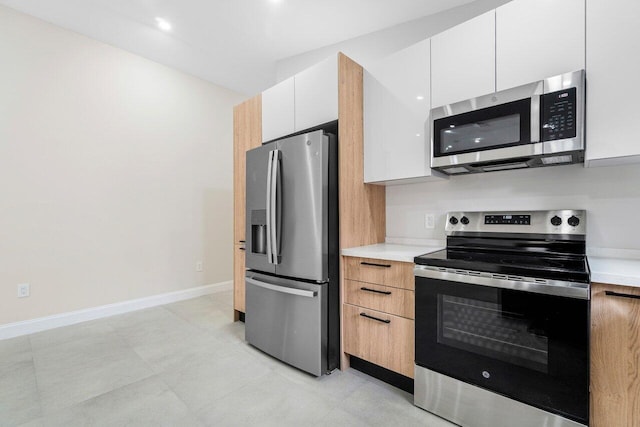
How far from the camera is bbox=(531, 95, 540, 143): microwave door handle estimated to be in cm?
159

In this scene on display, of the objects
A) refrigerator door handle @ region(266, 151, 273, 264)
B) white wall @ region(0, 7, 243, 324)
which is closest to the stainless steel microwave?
refrigerator door handle @ region(266, 151, 273, 264)

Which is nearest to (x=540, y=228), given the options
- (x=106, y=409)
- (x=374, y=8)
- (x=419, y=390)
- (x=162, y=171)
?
(x=419, y=390)

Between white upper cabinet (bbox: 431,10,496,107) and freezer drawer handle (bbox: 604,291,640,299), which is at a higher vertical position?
white upper cabinet (bbox: 431,10,496,107)

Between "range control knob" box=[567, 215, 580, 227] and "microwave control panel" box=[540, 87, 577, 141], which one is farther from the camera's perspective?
"range control knob" box=[567, 215, 580, 227]

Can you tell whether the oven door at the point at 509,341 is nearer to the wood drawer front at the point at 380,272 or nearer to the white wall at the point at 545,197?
the wood drawer front at the point at 380,272

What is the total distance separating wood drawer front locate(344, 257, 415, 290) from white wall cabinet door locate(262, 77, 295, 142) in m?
1.28

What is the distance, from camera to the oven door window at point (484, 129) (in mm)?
1647

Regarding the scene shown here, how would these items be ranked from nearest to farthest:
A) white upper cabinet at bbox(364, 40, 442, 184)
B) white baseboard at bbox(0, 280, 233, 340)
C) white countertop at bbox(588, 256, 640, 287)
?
white countertop at bbox(588, 256, 640, 287) < white upper cabinet at bbox(364, 40, 442, 184) < white baseboard at bbox(0, 280, 233, 340)

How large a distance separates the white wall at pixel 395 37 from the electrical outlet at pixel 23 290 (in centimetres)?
349

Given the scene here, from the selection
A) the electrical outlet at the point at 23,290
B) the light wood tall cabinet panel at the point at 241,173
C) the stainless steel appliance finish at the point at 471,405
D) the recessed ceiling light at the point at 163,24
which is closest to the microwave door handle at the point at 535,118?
the stainless steel appliance finish at the point at 471,405

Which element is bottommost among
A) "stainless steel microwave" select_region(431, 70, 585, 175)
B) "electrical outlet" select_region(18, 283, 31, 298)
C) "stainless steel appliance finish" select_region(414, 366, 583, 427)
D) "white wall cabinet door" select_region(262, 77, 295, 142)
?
"stainless steel appliance finish" select_region(414, 366, 583, 427)

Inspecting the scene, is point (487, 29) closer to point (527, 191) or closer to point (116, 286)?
point (527, 191)

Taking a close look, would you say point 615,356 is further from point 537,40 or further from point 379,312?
point 537,40

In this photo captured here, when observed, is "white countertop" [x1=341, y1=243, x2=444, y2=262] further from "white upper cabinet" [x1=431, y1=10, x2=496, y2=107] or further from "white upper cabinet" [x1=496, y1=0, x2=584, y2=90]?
"white upper cabinet" [x1=496, y1=0, x2=584, y2=90]
